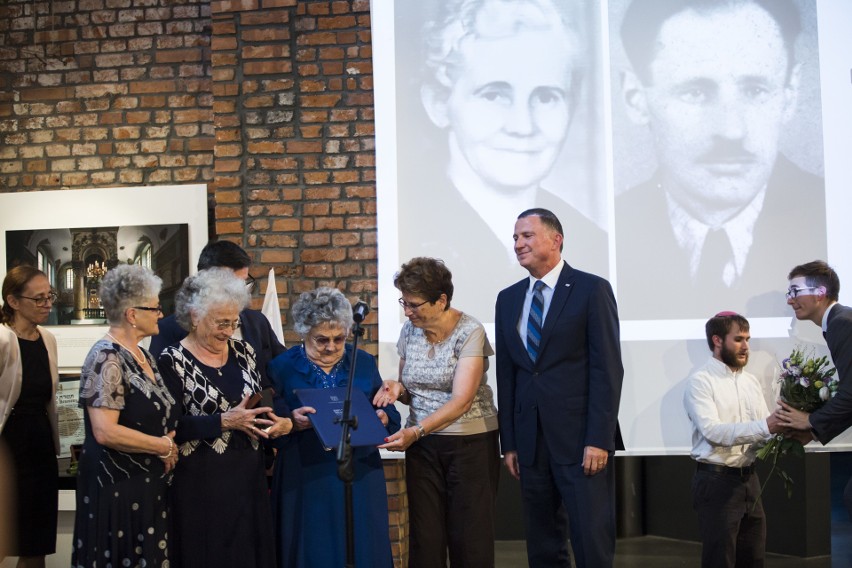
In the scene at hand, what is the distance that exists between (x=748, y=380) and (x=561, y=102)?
1.73 m

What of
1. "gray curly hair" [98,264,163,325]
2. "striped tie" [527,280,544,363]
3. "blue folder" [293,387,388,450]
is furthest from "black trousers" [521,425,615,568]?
"gray curly hair" [98,264,163,325]

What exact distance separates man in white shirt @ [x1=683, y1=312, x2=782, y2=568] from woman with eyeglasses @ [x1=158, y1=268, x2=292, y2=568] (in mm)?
1983

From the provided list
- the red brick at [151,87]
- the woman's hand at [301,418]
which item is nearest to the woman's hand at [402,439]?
the woman's hand at [301,418]

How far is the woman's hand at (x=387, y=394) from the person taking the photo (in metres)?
3.34

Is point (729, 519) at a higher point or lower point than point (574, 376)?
lower

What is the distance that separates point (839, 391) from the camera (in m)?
3.80

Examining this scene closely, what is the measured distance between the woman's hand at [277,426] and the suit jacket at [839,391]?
2.30 meters

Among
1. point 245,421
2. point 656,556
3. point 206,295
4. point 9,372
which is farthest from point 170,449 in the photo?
point 656,556

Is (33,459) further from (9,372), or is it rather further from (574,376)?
(574,376)

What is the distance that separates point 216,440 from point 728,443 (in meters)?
2.24

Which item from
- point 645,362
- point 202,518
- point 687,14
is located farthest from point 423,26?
point 202,518

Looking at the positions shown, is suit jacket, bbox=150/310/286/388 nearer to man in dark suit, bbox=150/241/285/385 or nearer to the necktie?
man in dark suit, bbox=150/241/285/385

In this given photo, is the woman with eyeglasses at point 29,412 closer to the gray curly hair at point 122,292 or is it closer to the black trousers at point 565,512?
the gray curly hair at point 122,292

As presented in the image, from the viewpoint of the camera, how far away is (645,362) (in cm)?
459
